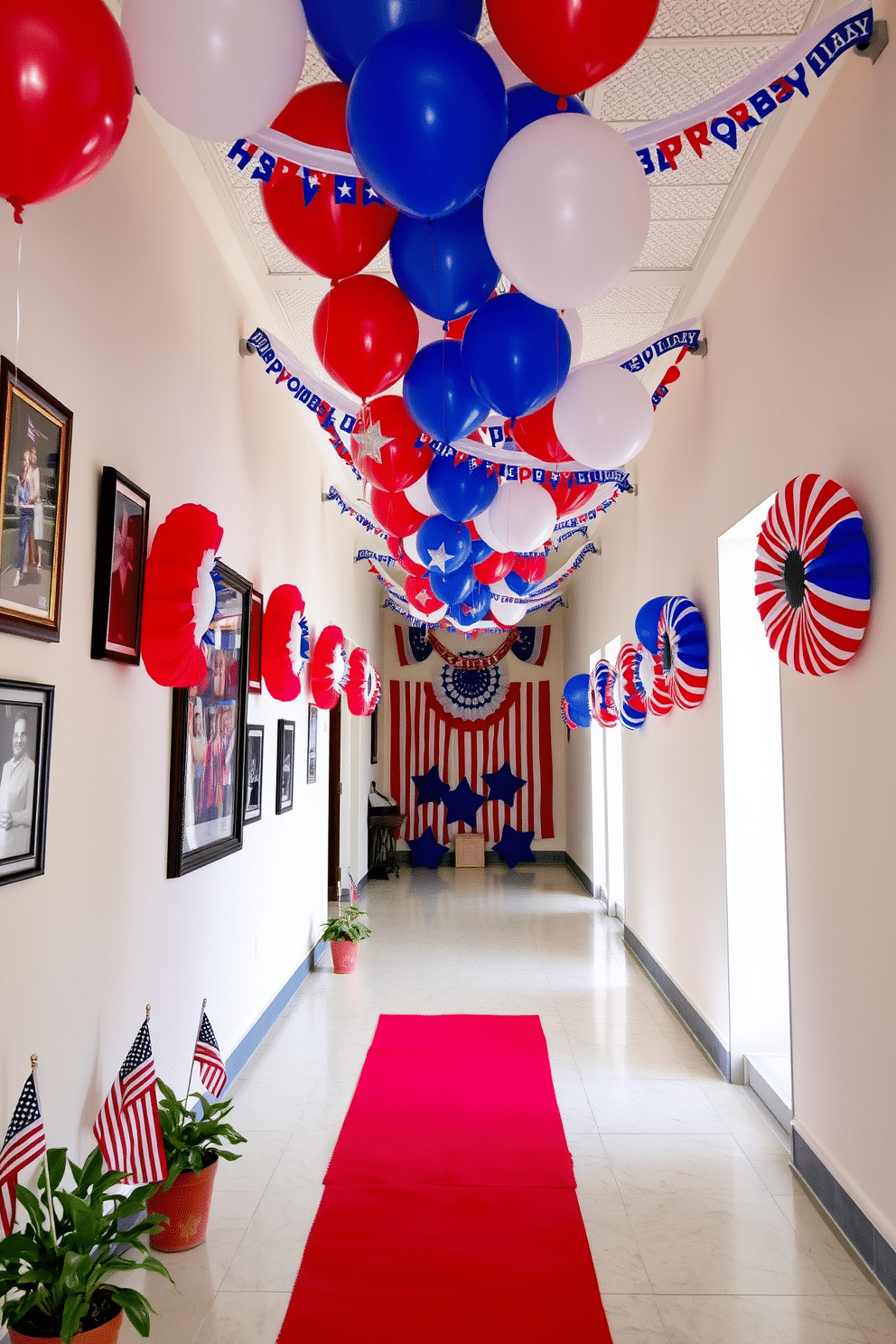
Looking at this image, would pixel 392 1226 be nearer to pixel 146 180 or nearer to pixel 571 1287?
pixel 571 1287

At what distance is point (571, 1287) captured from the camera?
2336 millimetres

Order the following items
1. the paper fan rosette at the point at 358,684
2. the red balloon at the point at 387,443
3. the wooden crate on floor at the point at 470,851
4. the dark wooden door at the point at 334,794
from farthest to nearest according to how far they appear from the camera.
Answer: the wooden crate on floor at the point at 470,851, the dark wooden door at the point at 334,794, the paper fan rosette at the point at 358,684, the red balloon at the point at 387,443

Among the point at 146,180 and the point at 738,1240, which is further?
the point at 146,180

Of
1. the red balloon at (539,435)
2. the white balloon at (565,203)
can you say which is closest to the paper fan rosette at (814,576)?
the red balloon at (539,435)

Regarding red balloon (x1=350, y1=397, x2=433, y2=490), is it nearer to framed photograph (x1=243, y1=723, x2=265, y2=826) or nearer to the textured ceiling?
the textured ceiling

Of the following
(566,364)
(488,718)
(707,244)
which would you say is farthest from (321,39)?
(488,718)

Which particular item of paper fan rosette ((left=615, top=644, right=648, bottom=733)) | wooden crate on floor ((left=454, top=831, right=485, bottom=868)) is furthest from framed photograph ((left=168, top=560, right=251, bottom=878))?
wooden crate on floor ((left=454, top=831, right=485, bottom=868))

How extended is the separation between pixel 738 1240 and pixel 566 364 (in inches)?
100

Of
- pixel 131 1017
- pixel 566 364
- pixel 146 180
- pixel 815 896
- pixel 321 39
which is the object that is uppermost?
pixel 146 180

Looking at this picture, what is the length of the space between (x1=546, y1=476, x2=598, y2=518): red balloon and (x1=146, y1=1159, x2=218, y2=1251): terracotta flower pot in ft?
8.93

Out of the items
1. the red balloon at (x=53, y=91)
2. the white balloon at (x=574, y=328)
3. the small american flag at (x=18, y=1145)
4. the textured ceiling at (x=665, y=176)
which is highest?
the textured ceiling at (x=665, y=176)

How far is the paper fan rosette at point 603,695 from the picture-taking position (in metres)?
6.28

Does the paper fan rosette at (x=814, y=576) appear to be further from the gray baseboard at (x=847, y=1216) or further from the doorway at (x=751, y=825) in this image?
the gray baseboard at (x=847, y=1216)

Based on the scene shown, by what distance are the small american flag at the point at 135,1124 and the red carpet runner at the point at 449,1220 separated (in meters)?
0.51
